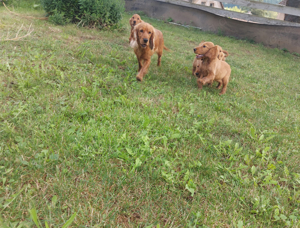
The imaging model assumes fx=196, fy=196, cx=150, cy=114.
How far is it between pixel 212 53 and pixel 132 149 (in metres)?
2.39

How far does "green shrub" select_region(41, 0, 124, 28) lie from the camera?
603 cm

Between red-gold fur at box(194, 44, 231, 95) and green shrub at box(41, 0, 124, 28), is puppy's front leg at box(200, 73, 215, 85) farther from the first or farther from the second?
green shrub at box(41, 0, 124, 28)

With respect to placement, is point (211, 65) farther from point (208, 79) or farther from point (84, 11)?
point (84, 11)

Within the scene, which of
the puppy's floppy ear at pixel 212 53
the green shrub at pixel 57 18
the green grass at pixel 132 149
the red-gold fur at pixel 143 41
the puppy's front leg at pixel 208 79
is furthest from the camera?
the green shrub at pixel 57 18

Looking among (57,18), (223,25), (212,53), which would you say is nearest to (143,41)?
(212,53)

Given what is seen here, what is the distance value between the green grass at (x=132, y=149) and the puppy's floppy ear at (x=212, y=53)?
0.66m

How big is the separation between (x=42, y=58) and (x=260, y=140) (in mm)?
3697

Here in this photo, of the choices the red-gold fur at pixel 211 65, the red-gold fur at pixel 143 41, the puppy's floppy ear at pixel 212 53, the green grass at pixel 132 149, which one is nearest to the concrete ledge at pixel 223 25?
the green grass at pixel 132 149

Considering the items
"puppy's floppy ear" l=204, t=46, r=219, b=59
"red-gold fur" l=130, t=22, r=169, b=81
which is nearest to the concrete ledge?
"puppy's floppy ear" l=204, t=46, r=219, b=59

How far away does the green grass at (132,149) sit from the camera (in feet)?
4.97

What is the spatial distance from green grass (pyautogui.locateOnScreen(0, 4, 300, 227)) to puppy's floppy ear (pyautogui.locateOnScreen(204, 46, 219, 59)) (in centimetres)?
66

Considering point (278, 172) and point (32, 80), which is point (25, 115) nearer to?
point (32, 80)

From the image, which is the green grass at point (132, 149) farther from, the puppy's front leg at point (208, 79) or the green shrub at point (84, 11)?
the green shrub at point (84, 11)

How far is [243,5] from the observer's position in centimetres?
977
